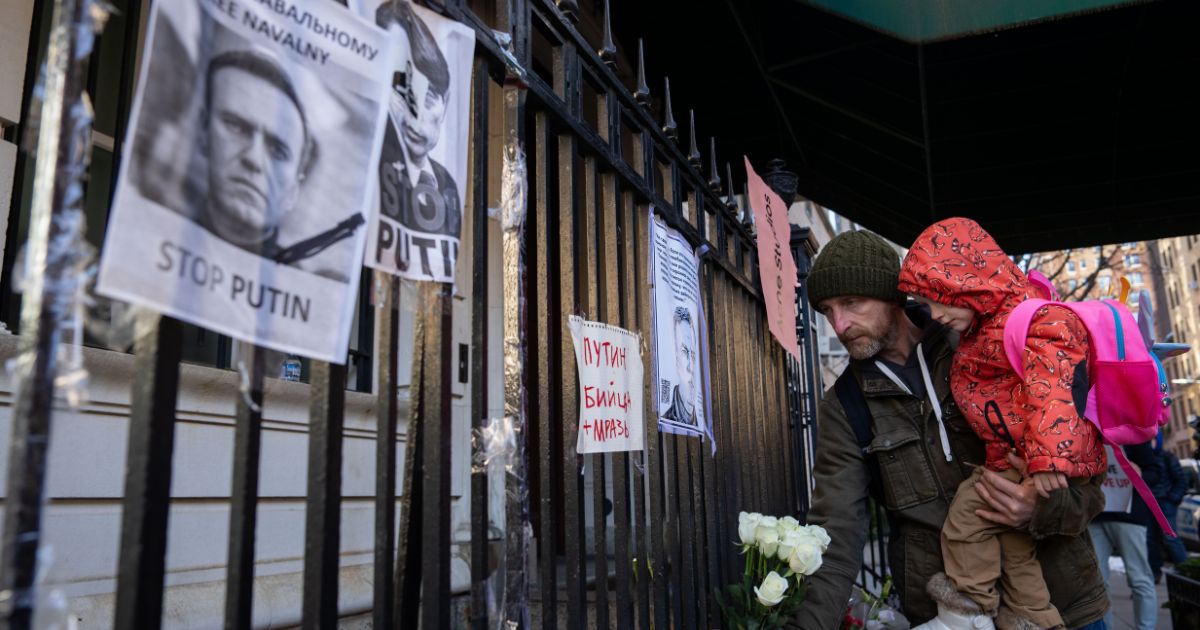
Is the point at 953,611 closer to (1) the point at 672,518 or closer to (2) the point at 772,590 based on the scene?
(2) the point at 772,590

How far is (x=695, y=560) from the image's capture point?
2.98 meters

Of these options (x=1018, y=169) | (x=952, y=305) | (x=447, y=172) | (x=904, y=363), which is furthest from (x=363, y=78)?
(x=1018, y=169)

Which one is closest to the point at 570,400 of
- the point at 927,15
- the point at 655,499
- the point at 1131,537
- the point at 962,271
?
the point at 655,499

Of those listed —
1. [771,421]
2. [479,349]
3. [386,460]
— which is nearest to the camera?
[386,460]

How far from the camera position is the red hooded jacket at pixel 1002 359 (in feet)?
8.13

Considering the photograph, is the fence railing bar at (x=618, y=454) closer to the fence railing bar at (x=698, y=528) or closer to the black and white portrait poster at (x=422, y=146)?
the fence railing bar at (x=698, y=528)

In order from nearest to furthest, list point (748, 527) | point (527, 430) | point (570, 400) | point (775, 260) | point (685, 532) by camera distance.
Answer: point (570, 400) < point (527, 430) < point (685, 532) < point (748, 527) < point (775, 260)

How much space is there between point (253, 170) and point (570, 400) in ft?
3.87

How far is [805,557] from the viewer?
9.57 ft

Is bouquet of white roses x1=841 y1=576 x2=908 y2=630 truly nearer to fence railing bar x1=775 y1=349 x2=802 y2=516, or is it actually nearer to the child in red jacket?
fence railing bar x1=775 y1=349 x2=802 y2=516

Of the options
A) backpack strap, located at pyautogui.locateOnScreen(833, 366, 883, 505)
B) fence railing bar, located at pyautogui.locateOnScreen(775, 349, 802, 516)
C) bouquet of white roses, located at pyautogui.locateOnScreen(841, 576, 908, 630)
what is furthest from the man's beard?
fence railing bar, located at pyautogui.locateOnScreen(775, 349, 802, 516)

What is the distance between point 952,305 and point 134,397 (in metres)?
2.56

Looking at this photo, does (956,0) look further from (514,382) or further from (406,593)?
(406,593)

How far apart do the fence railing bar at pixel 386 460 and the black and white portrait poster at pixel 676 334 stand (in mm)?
1364
